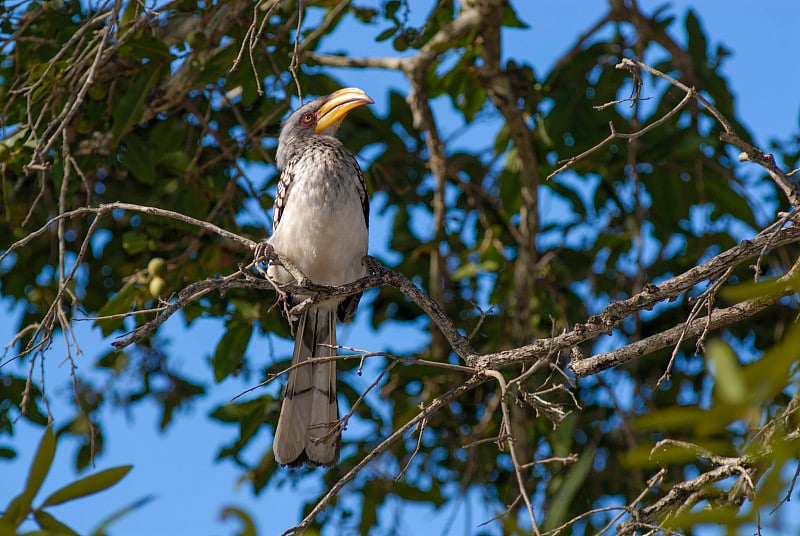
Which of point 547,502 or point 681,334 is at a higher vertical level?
point 547,502

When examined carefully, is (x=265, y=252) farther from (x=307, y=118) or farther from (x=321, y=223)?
(x=307, y=118)

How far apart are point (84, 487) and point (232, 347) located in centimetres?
265

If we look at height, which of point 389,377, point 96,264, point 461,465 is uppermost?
point 96,264

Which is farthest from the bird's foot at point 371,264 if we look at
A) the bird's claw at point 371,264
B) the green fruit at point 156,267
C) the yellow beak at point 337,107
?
the green fruit at point 156,267

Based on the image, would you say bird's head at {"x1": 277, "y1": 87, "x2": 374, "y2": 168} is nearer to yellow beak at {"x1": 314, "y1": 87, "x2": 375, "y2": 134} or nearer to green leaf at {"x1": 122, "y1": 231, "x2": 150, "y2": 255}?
yellow beak at {"x1": 314, "y1": 87, "x2": 375, "y2": 134}

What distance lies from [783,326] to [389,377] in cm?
194

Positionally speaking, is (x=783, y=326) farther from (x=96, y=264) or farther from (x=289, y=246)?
(x=96, y=264)

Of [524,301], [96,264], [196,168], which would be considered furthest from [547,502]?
[96,264]

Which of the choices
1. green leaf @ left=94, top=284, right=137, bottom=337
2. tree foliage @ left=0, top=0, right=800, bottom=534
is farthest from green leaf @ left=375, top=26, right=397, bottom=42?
green leaf @ left=94, top=284, right=137, bottom=337

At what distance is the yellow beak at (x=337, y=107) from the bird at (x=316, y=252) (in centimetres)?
1

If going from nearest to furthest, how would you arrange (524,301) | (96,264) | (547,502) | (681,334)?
(681,334)
(547,502)
(524,301)
(96,264)

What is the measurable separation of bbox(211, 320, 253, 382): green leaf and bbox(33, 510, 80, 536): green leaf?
252cm

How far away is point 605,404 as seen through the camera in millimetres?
4750

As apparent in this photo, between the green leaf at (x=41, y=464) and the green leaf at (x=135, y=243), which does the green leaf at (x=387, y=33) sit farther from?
the green leaf at (x=41, y=464)
